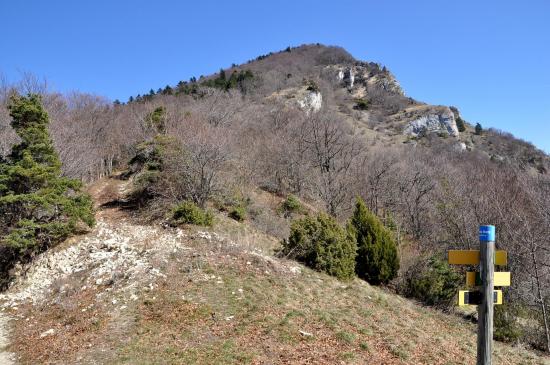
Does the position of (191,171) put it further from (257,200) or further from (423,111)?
(423,111)

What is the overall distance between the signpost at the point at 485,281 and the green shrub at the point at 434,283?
11.2 meters

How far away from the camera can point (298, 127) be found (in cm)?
3862

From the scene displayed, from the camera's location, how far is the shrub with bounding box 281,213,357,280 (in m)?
14.9

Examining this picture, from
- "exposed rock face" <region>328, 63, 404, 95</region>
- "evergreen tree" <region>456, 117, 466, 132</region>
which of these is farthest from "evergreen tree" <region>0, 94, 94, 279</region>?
"exposed rock face" <region>328, 63, 404, 95</region>

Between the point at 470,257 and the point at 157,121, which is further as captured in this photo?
the point at 157,121

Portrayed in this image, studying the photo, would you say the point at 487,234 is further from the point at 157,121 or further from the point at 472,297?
the point at 157,121

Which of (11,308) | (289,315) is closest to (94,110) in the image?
(11,308)

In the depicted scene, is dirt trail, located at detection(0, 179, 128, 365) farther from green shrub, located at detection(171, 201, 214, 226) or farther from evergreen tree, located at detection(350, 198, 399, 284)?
evergreen tree, located at detection(350, 198, 399, 284)

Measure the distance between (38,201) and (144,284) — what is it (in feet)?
21.6

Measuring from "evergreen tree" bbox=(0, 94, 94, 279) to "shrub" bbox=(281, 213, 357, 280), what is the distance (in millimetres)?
9266

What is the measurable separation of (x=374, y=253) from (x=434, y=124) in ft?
288

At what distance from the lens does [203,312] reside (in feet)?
35.0

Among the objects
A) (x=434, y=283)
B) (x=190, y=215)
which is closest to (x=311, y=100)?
(x=190, y=215)

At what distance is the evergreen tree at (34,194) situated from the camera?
1566cm
